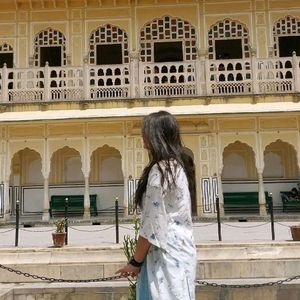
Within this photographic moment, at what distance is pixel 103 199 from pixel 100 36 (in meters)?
5.85

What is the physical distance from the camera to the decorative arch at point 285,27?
16.7m

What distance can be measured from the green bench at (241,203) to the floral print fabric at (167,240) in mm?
13313

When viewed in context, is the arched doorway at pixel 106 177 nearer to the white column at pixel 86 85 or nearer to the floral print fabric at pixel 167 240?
the white column at pixel 86 85

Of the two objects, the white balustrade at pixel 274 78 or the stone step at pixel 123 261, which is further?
the white balustrade at pixel 274 78

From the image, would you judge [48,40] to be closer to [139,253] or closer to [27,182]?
[27,182]

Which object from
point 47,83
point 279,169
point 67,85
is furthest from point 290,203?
point 47,83

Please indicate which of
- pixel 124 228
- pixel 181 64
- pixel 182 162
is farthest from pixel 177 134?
pixel 181 64

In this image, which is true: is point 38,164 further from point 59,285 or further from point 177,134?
point 177,134

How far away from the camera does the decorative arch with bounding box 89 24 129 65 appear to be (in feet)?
56.3

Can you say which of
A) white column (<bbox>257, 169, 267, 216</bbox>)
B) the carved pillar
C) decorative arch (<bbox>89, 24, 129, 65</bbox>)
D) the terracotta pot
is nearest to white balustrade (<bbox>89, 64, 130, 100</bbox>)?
the carved pillar

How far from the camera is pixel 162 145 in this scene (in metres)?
2.79

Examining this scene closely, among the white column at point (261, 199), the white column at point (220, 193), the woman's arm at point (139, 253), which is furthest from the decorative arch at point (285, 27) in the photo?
the woman's arm at point (139, 253)

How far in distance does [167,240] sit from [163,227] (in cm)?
8

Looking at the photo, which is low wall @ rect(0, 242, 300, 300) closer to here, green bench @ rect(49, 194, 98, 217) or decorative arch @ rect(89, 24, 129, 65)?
green bench @ rect(49, 194, 98, 217)
